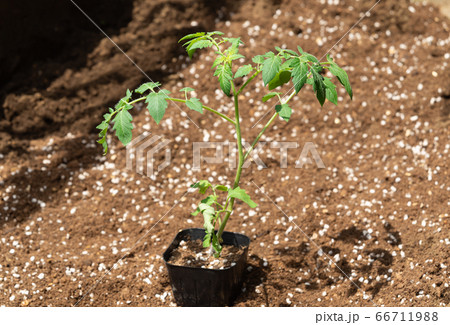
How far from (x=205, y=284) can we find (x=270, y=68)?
3.50 ft

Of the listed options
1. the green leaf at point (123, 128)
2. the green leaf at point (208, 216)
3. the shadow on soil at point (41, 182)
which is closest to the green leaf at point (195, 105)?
the green leaf at point (123, 128)

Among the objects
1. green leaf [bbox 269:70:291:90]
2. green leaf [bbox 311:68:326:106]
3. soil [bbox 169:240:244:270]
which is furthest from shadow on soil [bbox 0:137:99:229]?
green leaf [bbox 311:68:326:106]

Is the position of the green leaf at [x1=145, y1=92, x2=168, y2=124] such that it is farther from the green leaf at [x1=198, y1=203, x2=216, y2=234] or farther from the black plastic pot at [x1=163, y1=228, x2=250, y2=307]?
the black plastic pot at [x1=163, y1=228, x2=250, y2=307]

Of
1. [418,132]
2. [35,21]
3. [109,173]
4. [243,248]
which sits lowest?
[243,248]

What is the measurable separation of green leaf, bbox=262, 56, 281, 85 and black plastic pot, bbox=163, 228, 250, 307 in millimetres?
918

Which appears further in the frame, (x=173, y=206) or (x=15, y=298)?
(x=173, y=206)

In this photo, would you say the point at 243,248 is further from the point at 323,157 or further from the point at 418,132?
the point at 418,132

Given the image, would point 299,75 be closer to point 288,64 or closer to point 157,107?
point 288,64

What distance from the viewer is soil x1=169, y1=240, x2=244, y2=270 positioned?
2547mm

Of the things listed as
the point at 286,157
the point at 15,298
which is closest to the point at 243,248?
the point at 286,157
